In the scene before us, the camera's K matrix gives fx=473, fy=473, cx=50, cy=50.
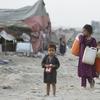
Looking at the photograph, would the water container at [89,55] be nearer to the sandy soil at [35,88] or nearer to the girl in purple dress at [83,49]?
the girl in purple dress at [83,49]

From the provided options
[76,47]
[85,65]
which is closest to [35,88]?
[85,65]

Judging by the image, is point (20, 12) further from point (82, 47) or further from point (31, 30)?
point (82, 47)

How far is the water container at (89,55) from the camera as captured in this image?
10.9 metres

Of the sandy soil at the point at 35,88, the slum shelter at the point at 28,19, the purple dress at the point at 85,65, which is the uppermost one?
the slum shelter at the point at 28,19

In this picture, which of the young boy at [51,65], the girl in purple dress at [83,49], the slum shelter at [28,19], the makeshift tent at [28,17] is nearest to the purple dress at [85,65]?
the girl in purple dress at [83,49]

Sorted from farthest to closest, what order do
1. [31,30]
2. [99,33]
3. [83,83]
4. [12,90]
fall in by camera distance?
[99,33]
[31,30]
[12,90]
[83,83]

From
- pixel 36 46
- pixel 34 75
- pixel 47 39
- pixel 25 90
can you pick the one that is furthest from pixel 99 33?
pixel 25 90

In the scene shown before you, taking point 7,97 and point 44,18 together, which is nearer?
point 7,97

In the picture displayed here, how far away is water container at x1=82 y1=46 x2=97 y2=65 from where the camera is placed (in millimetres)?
10891

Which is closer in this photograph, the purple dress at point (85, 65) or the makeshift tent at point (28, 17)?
the purple dress at point (85, 65)

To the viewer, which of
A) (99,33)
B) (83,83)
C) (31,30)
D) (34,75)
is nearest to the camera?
(83,83)

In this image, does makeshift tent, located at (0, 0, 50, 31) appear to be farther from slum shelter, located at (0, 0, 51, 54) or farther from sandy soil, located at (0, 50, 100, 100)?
sandy soil, located at (0, 50, 100, 100)

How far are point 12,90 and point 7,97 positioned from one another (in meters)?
2.04

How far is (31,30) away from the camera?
106ft
